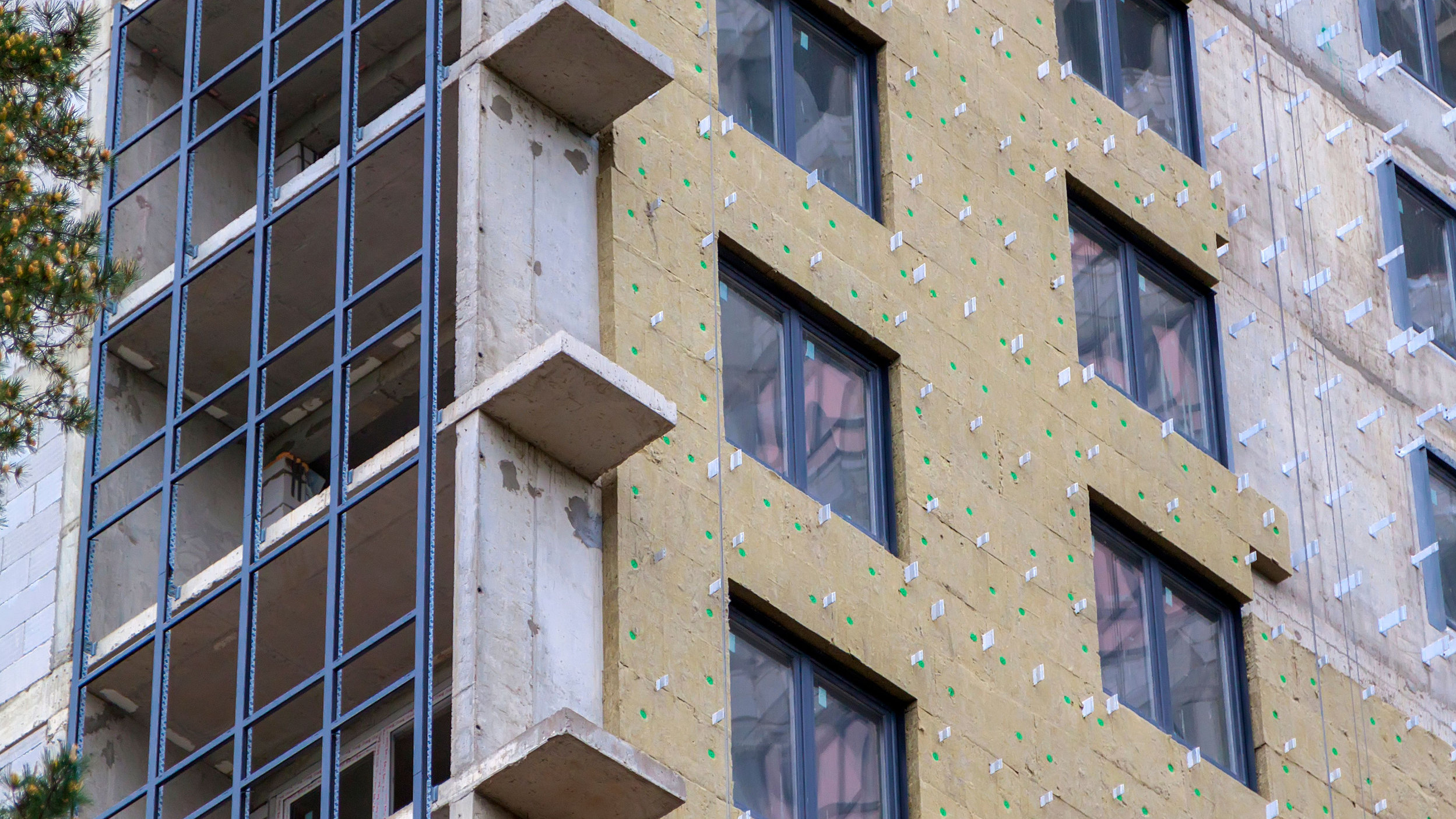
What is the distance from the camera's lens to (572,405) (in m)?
22.0

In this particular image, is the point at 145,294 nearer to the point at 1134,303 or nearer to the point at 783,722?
the point at 783,722

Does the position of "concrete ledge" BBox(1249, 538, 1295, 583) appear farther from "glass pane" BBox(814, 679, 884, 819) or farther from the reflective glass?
"glass pane" BBox(814, 679, 884, 819)

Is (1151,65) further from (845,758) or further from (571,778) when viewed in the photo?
(571,778)

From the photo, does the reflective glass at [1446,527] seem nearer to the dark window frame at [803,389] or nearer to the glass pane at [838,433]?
the dark window frame at [803,389]

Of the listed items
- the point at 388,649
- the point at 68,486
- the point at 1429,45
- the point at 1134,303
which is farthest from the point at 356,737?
the point at 1429,45

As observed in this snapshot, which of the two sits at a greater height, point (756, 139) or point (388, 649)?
point (756, 139)

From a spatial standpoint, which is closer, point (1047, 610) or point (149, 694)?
point (149, 694)

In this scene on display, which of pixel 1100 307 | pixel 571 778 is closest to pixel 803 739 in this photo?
pixel 571 778

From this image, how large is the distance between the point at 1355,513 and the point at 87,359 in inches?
514

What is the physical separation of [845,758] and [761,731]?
1.00 metres

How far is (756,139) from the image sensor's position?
25.8 meters

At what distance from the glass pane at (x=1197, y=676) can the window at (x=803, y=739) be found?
165 inches

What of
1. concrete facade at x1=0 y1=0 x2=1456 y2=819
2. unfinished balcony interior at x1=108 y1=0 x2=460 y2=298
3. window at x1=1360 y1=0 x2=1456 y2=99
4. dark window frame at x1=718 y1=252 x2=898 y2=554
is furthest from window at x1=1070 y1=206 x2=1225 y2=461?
unfinished balcony interior at x1=108 y1=0 x2=460 y2=298

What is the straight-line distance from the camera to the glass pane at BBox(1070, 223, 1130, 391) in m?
28.7
